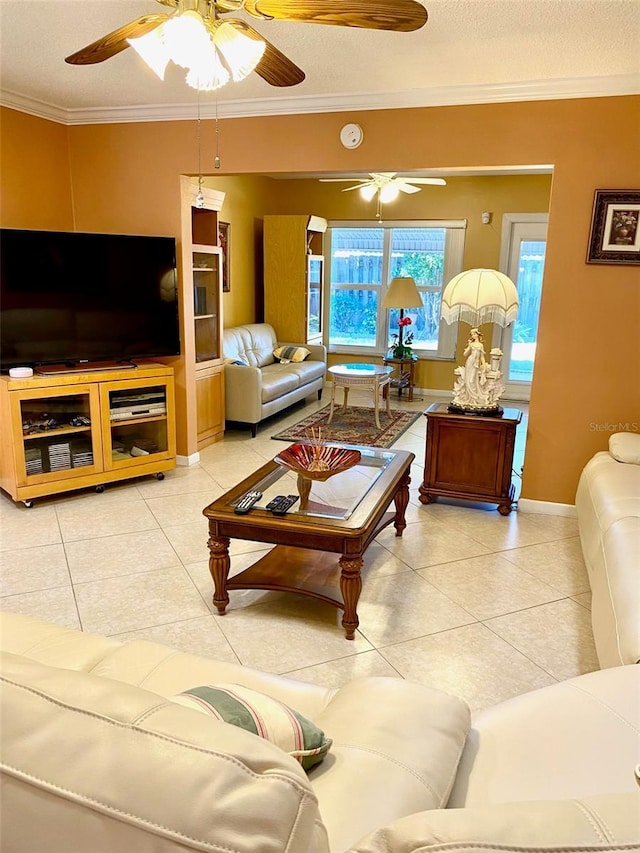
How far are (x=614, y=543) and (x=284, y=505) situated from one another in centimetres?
138

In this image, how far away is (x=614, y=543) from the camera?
2.47 m

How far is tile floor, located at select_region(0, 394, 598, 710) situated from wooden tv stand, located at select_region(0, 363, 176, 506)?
0.20 metres

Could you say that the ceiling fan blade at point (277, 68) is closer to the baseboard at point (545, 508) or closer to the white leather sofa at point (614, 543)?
the white leather sofa at point (614, 543)

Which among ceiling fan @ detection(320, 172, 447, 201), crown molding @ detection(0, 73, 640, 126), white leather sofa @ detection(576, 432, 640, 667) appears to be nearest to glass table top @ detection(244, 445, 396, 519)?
white leather sofa @ detection(576, 432, 640, 667)

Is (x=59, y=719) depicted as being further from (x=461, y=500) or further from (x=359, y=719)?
(x=461, y=500)

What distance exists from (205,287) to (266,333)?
195 cm

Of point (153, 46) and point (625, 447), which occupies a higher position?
point (153, 46)

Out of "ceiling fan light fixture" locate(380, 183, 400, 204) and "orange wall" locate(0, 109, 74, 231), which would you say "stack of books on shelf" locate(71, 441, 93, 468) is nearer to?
"orange wall" locate(0, 109, 74, 231)

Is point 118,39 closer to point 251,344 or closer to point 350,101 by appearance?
point 350,101

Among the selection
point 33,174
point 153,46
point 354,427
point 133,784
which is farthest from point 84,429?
point 133,784

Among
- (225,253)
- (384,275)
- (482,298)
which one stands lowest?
(482,298)

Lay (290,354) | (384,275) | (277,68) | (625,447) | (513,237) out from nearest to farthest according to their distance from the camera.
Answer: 1. (277,68)
2. (625,447)
3. (290,354)
4. (513,237)
5. (384,275)

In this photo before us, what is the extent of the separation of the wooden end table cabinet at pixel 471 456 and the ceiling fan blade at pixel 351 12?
7.95ft

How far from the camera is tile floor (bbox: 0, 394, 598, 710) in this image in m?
2.44
